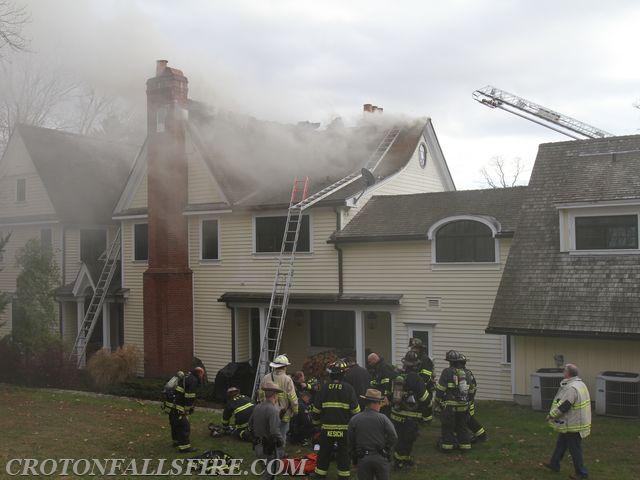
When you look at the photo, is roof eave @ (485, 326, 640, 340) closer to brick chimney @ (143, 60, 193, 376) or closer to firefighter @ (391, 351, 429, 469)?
firefighter @ (391, 351, 429, 469)

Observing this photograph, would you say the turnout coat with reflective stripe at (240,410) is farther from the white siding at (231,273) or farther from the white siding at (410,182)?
the white siding at (410,182)

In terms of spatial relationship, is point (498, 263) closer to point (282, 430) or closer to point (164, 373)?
point (282, 430)

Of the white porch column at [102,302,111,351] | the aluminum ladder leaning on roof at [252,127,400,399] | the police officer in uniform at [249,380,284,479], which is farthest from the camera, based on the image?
the white porch column at [102,302,111,351]

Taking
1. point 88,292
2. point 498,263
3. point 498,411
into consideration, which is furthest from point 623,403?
point 88,292

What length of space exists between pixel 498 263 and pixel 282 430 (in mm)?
8103

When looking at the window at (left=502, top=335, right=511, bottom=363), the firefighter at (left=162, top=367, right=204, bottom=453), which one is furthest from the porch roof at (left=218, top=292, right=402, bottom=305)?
the firefighter at (left=162, top=367, right=204, bottom=453)

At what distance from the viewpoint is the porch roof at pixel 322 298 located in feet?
57.3

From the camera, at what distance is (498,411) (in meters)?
14.2

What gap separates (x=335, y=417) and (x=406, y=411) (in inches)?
50.3

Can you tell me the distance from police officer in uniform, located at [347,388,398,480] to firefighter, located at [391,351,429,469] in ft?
5.49


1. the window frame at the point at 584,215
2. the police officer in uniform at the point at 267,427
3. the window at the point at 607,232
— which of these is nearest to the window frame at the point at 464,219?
the window frame at the point at 584,215

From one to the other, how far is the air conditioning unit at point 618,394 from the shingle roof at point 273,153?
971cm

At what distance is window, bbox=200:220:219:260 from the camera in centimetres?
2102

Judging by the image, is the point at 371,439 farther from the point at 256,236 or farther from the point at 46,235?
the point at 46,235
